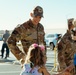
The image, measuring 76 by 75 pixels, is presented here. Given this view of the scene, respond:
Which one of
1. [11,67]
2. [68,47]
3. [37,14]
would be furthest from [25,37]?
[11,67]

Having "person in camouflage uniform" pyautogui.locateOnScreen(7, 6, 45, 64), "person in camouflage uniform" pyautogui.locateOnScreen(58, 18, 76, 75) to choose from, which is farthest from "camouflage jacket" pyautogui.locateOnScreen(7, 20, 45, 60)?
"person in camouflage uniform" pyautogui.locateOnScreen(58, 18, 76, 75)

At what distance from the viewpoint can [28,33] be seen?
571 centimetres

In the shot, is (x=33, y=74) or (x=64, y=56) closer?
(x=33, y=74)

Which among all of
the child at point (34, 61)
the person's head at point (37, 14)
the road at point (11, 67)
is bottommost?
the road at point (11, 67)

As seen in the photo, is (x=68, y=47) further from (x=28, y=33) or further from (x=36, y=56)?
(x=36, y=56)

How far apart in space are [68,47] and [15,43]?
168 cm

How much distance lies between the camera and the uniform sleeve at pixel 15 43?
5359 mm

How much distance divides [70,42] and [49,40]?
28676 millimetres

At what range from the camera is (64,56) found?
686cm

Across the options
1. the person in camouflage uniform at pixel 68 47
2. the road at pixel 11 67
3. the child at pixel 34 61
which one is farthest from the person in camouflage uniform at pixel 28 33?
the road at pixel 11 67

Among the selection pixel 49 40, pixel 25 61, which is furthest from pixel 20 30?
pixel 49 40

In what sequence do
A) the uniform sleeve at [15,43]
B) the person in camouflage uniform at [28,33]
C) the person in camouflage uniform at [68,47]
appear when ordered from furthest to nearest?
the person in camouflage uniform at [68,47], the person in camouflage uniform at [28,33], the uniform sleeve at [15,43]

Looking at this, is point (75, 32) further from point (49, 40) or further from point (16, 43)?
point (49, 40)

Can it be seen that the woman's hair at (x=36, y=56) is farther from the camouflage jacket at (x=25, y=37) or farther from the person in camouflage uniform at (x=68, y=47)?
the person in camouflage uniform at (x=68, y=47)
